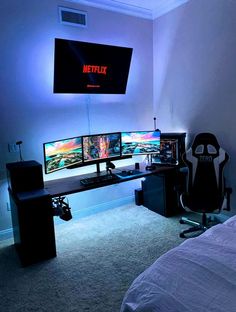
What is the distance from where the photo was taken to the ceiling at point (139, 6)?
3.11m

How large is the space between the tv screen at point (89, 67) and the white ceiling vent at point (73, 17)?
352 mm

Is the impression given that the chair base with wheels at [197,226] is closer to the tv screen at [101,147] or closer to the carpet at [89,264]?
the carpet at [89,264]

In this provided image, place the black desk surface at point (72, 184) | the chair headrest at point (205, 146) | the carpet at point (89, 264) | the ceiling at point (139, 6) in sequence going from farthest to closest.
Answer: the ceiling at point (139, 6), the chair headrest at point (205, 146), the black desk surface at point (72, 184), the carpet at point (89, 264)

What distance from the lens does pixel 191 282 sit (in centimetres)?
101

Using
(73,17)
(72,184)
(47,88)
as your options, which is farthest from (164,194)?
(73,17)

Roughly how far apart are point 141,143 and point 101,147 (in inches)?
22.3

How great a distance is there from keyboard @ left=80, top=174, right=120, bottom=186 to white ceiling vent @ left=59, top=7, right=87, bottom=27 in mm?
1802

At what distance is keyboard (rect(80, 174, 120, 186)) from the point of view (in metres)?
2.67

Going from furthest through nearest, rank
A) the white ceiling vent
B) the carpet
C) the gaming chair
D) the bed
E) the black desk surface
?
1. the white ceiling vent
2. the gaming chair
3. the black desk surface
4. the carpet
5. the bed

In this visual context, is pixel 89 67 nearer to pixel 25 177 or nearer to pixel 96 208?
pixel 25 177

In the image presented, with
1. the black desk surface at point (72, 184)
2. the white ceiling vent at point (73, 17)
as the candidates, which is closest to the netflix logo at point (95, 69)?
the white ceiling vent at point (73, 17)

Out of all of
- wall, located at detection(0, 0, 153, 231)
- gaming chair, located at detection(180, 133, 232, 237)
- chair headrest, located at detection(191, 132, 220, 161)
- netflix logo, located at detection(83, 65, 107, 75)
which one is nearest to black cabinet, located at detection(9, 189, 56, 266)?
wall, located at detection(0, 0, 153, 231)

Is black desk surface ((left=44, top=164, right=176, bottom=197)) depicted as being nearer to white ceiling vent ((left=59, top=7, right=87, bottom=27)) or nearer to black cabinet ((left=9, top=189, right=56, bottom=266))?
black cabinet ((left=9, top=189, right=56, bottom=266))

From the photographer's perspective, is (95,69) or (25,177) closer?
(25,177)
